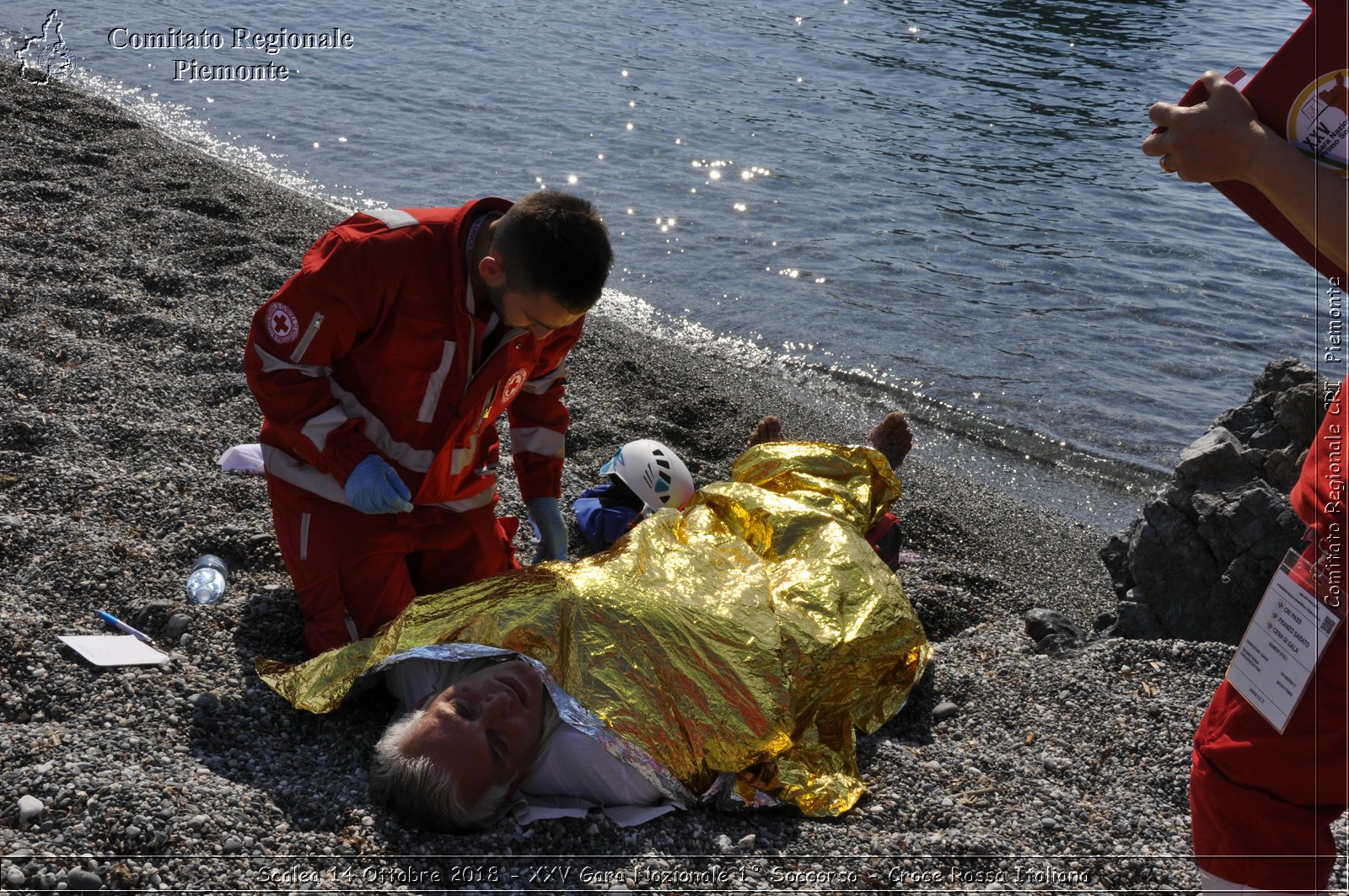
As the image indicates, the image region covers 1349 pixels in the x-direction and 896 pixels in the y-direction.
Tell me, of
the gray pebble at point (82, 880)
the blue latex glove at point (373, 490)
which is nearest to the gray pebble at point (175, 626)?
the blue latex glove at point (373, 490)

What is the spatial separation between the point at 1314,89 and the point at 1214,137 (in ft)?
0.62

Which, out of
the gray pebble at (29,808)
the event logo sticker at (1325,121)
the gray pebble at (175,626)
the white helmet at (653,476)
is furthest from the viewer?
the white helmet at (653,476)

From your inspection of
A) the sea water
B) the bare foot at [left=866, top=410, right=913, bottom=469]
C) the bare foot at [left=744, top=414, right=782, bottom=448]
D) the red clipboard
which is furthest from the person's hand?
the sea water

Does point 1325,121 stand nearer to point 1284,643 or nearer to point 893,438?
point 1284,643

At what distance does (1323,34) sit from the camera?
1.96 meters

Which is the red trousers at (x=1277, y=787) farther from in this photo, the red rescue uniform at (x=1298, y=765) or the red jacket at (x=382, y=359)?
the red jacket at (x=382, y=359)

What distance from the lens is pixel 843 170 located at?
11.6m

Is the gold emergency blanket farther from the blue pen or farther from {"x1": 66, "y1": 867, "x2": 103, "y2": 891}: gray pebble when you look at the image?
{"x1": 66, "y1": 867, "x2": 103, "y2": 891}: gray pebble

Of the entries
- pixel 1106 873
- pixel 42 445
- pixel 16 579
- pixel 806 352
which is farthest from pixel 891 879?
pixel 806 352

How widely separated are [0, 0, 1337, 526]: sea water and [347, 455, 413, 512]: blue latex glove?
262cm

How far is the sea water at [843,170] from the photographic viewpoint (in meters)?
7.96

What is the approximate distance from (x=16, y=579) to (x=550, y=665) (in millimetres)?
1957

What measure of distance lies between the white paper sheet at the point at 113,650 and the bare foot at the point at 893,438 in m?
3.29

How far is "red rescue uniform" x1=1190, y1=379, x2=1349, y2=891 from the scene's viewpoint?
6.78 ft
